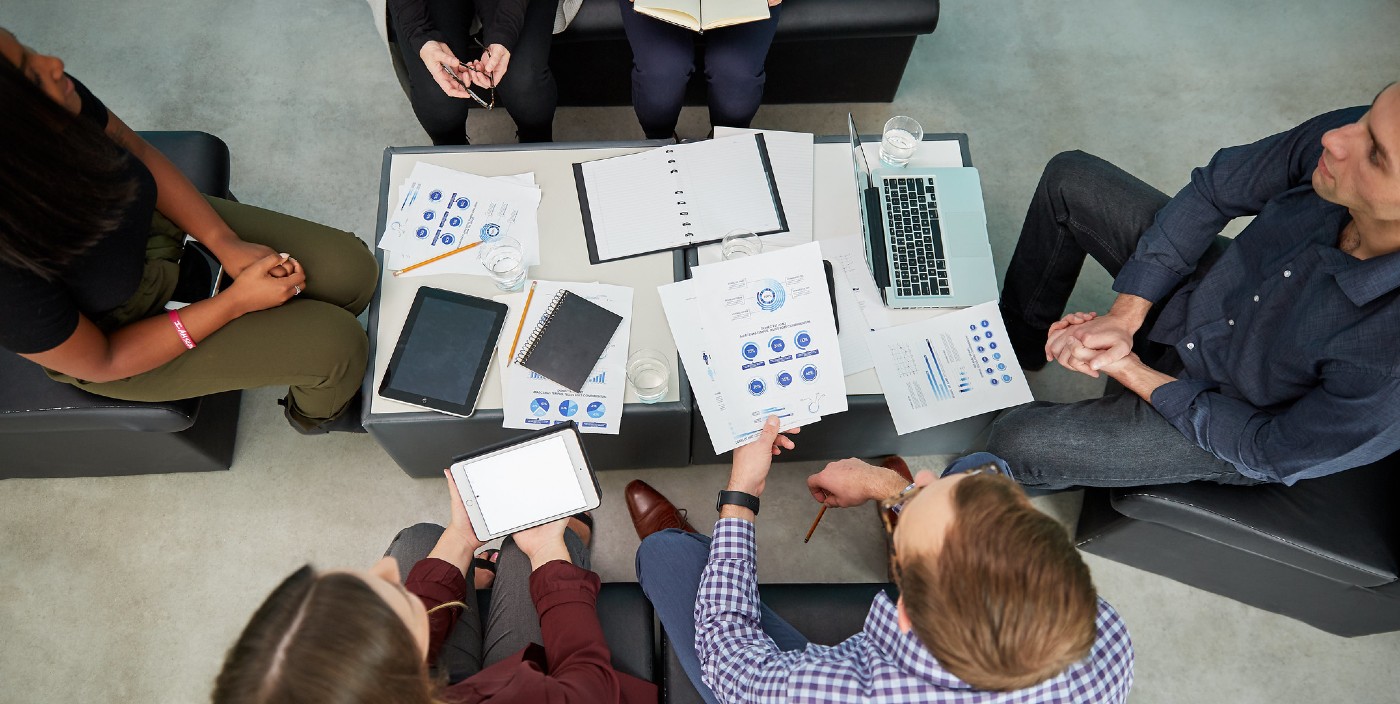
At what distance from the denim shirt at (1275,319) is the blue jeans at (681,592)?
875mm

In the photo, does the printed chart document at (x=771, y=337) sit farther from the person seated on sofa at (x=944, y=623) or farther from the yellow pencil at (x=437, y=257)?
the yellow pencil at (x=437, y=257)

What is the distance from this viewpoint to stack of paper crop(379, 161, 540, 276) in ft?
5.82

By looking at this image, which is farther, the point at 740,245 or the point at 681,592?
the point at 740,245

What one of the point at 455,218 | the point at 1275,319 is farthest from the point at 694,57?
the point at 1275,319

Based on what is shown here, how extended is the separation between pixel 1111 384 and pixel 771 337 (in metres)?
0.86

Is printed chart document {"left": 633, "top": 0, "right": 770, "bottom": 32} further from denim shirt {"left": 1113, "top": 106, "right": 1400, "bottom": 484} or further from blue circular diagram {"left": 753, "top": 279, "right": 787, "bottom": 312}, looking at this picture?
denim shirt {"left": 1113, "top": 106, "right": 1400, "bottom": 484}

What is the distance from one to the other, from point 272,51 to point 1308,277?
2942 mm

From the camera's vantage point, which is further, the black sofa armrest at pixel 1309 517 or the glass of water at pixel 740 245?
the glass of water at pixel 740 245

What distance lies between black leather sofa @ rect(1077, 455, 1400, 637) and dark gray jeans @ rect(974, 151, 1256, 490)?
5 cm

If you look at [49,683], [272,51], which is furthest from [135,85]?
[49,683]

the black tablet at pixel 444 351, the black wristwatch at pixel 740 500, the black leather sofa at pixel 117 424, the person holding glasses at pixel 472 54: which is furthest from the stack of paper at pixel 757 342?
the black leather sofa at pixel 117 424

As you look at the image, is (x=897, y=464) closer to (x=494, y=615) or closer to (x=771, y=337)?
(x=771, y=337)

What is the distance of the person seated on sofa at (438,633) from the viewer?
982mm

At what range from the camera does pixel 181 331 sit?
5.24 feet
